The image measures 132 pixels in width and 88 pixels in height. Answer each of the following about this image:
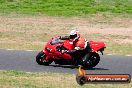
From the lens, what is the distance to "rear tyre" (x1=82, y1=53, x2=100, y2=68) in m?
16.9

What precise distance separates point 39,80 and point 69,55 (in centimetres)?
340

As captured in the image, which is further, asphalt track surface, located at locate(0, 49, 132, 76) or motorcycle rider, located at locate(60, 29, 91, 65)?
motorcycle rider, located at locate(60, 29, 91, 65)

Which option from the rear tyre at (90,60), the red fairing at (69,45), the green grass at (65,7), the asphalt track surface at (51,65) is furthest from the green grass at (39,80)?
the green grass at (65,7)

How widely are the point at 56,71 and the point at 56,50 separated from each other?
3.99 ft

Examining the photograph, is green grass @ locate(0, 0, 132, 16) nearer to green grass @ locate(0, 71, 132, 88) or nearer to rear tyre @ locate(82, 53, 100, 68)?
rear tyre @ locate(82, 53, 100, 68)

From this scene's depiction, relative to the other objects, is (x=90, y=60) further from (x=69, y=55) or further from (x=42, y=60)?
(x=42, y=60)

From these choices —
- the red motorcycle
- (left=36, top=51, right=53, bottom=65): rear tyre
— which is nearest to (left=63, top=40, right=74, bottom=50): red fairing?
the red motorcycle

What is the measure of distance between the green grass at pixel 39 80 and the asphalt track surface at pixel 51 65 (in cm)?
119

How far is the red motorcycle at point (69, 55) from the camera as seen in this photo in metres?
16.9

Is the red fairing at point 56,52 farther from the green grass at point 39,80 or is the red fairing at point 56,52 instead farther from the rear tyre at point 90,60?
the green grass at point 39,80

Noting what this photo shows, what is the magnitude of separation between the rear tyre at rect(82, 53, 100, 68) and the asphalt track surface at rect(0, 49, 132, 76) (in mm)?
201

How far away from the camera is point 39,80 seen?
13797 millimetres

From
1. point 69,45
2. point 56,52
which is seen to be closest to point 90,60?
point 69,45

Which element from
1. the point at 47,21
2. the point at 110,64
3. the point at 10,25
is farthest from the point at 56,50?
the point at 47,21
